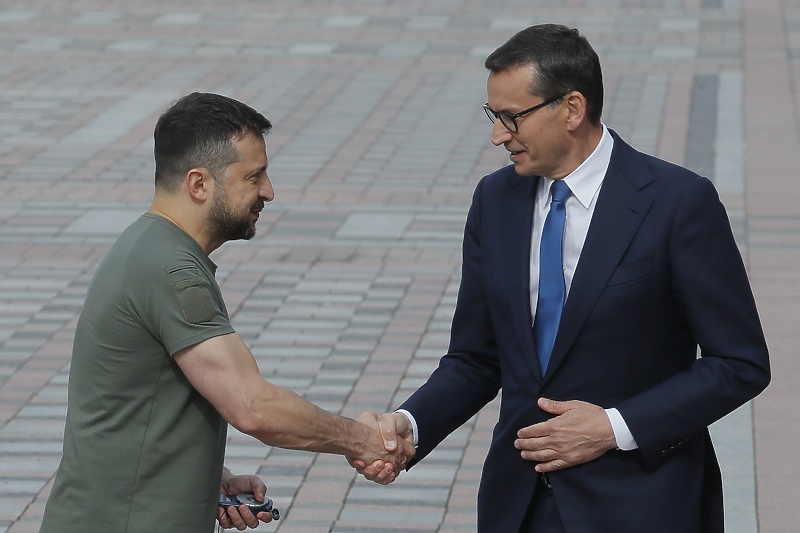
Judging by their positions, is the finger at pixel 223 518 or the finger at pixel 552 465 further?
the finger at pixel 223 518

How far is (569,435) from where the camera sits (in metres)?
3.11

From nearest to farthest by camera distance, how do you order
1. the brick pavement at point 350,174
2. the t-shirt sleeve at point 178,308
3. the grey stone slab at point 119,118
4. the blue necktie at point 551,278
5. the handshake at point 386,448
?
the t-shirt sleeve at point 178,308 → the blue necktie at point 551,278 → the handshake at point 386,448 → the brick pavement at point 350,174 → the grey stone slab at point 119,118

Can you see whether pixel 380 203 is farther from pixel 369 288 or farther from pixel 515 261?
pixel 515 261

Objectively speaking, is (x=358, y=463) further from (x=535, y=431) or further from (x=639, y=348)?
(x=639, y=348)

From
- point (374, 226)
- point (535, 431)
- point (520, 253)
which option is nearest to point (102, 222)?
point (374, 226)

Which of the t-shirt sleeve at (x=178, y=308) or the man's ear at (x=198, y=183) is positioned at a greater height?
the man's ear at (x=198, y=183)

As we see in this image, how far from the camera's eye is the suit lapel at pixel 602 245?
311 centimetres

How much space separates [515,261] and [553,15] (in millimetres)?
13967

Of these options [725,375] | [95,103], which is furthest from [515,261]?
[95,103]

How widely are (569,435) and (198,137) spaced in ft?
3.42

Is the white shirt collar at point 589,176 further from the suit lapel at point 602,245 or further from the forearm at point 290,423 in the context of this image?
the forearm at point 290,423

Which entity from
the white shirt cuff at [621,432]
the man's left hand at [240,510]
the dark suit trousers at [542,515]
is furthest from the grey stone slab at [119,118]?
the white shirt cuff at [621,432]

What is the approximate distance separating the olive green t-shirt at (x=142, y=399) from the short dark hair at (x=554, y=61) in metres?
0.83

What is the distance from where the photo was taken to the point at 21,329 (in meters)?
7.27
